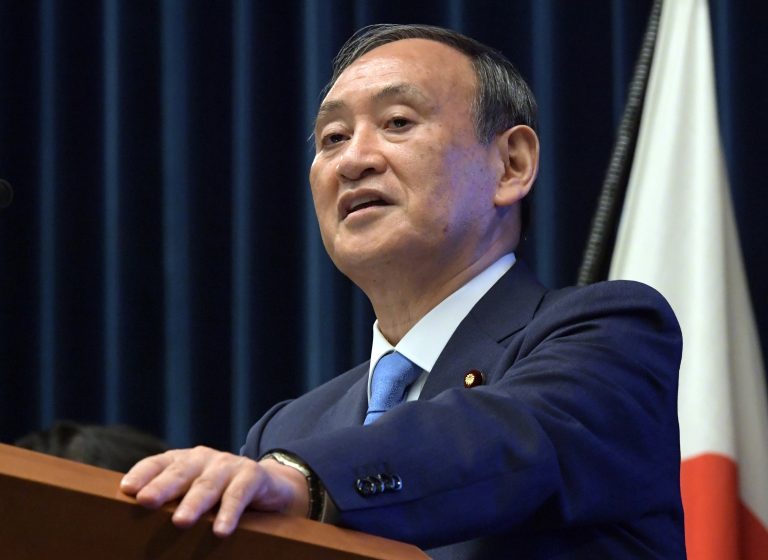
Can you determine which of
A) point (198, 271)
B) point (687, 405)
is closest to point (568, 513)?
point (687, 405)

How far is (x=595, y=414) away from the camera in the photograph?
4.14ft

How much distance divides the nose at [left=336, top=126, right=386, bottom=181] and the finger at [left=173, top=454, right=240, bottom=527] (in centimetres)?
99

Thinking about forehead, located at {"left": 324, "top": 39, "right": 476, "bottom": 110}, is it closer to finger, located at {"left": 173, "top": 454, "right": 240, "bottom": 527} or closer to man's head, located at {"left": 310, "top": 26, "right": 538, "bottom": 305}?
man's head, located at {"left": 310, "top": 26, "right": 538, "bottom": 305}

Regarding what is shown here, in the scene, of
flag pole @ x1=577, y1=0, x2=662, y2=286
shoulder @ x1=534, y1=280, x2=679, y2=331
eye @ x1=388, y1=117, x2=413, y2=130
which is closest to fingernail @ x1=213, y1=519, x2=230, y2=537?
shoulder @ x1=534, y1=280, x2=679, y2=331

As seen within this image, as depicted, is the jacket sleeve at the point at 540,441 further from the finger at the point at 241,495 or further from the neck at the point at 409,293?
the neck at the point at 409,293

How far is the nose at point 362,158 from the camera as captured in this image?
184cm

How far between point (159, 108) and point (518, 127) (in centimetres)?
139

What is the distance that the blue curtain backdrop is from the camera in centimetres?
295

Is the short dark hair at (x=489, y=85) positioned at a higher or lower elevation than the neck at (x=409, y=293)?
higher

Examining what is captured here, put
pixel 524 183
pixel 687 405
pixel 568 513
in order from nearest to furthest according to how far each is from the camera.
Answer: pixel 568 513 → pixel 524 183 → pixel 687 405

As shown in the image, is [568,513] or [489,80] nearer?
[568,513]

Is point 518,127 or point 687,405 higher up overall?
point 518,127

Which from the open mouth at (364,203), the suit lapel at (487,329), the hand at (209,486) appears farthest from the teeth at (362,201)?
the hand at (209,486)

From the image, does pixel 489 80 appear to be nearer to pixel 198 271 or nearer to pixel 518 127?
pixel 518 127
